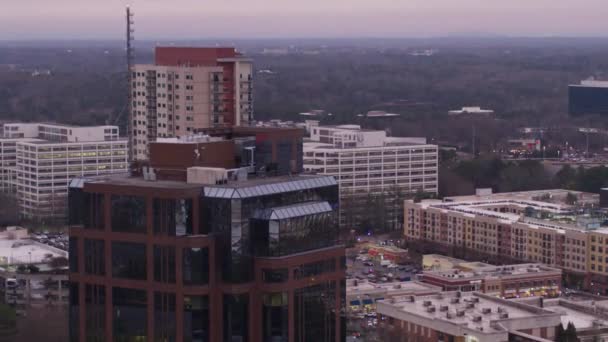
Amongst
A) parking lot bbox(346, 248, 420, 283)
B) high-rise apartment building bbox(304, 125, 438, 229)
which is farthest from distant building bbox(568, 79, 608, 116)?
parking lot bbox(346, 248, 420, 283)

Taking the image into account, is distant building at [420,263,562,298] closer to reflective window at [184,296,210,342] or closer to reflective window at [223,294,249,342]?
reflective window at [223,294,249,342]

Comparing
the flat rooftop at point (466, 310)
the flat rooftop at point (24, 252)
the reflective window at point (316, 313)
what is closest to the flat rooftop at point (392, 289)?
the flat rooftop at point (466, 310)

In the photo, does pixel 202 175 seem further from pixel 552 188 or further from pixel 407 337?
pixel 552 188

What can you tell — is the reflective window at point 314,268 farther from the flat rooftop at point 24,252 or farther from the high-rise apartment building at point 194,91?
the flat rooftop at point 24,252

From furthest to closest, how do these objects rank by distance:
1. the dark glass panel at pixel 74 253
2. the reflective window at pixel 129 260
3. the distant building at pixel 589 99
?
the distant building at pixel 589 99, the dark glass panel at pixel 74 253, the reflective window at pixel 129 260

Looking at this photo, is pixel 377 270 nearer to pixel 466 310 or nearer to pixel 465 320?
pixel 466 310

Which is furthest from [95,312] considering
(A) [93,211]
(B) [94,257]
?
(A) [93,211]

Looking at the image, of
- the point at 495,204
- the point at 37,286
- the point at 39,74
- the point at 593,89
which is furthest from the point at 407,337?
the point at 39,74
